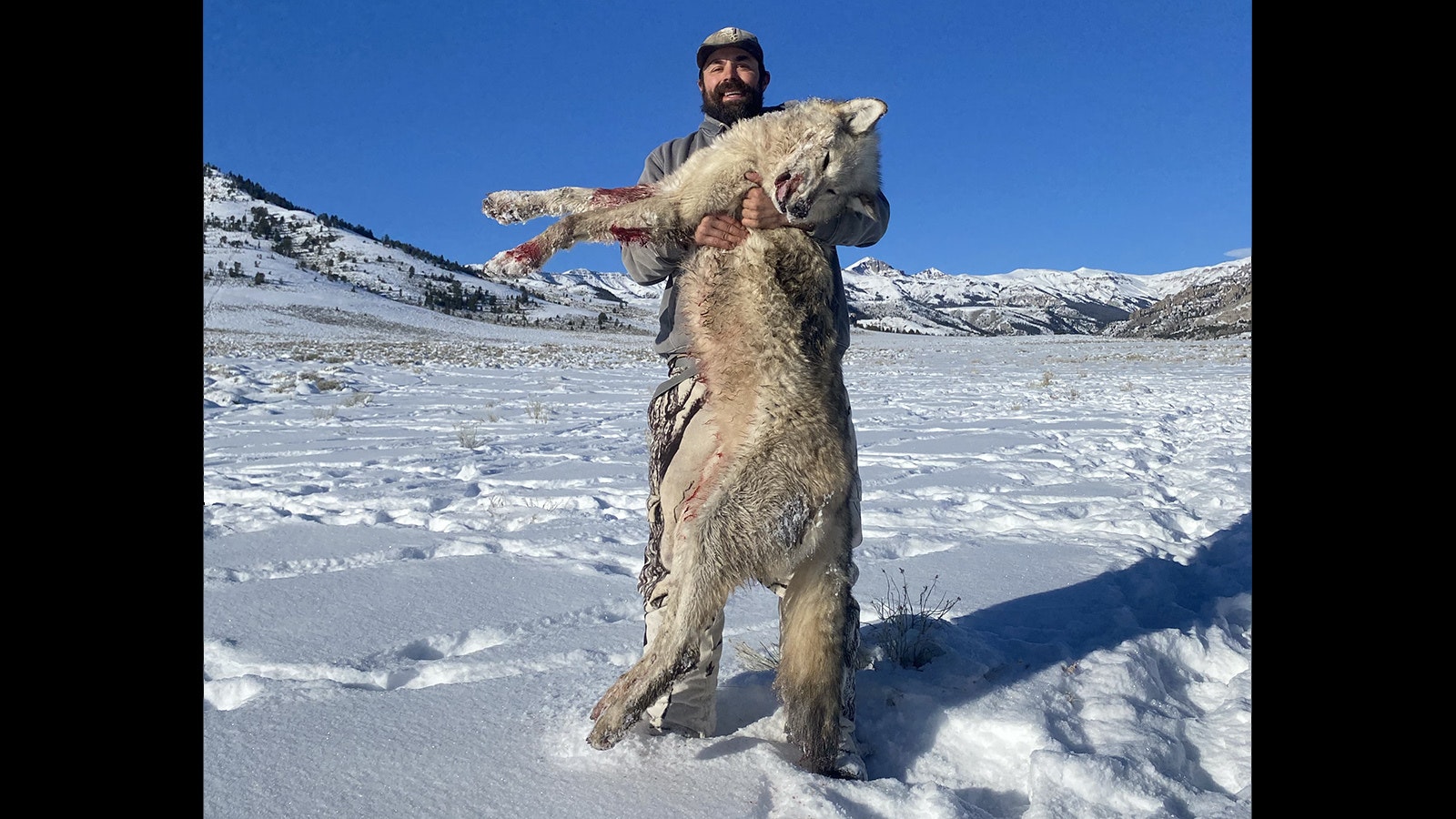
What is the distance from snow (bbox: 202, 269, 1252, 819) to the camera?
7.02 ft

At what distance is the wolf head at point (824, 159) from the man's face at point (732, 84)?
229 mm

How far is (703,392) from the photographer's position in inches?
97.3

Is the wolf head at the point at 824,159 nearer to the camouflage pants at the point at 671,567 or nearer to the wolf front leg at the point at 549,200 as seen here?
the wolf front leg at the point at 549,200

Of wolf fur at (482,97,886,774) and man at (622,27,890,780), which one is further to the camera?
man at (622,27,890,780)

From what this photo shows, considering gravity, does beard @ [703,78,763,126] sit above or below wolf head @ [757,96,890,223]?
above

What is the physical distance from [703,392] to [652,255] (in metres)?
0.54

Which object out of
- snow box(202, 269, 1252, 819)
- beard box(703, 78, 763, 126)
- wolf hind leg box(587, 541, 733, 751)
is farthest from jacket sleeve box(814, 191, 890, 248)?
snow box(202, 269, 1252, 819)

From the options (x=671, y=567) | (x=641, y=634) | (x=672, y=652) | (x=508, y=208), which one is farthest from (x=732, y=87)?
(x=641, y=634)

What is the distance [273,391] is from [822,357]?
1137cm

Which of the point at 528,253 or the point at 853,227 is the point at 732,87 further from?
the point at 528,253

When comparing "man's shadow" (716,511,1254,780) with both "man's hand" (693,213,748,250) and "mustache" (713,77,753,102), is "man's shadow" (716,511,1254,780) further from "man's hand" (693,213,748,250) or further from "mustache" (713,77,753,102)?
"mustache" (713,77,753,102)

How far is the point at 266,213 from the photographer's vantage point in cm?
6244

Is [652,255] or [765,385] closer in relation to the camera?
[765,385]
